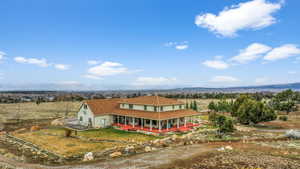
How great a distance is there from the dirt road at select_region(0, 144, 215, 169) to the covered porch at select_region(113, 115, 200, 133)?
9.68 m

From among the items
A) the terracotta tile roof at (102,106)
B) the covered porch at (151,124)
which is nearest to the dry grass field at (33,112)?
the terracotta tile roof at (102,106)

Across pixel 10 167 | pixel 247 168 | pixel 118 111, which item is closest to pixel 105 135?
pixel 118 111

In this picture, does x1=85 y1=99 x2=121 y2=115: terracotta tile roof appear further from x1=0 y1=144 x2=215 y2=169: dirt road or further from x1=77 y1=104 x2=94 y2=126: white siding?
x1=0 y1=144 x2=215 y2=169: dirt road

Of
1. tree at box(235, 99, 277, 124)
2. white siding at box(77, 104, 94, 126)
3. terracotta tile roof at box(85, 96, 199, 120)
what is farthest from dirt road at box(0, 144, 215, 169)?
tree at box(235, 99, 277, 124)

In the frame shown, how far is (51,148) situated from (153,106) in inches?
627

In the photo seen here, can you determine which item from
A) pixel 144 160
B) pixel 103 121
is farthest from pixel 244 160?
pixel 103 121

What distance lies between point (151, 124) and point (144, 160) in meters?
13.5

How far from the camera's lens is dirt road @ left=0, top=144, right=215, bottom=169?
1708cm

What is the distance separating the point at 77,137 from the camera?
29453 millimetres

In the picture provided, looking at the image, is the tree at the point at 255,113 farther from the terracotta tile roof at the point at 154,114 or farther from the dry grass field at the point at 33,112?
the dry grass field at the point at 33,112

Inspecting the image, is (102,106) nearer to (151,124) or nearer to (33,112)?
(151,124)

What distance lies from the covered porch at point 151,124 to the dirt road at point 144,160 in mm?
9677

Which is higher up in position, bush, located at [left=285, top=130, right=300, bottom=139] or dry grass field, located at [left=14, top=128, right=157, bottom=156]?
bush, located at [left=285, top=130, right=300, bottom=139]

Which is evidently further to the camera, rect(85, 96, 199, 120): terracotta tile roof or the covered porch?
the covered porch
